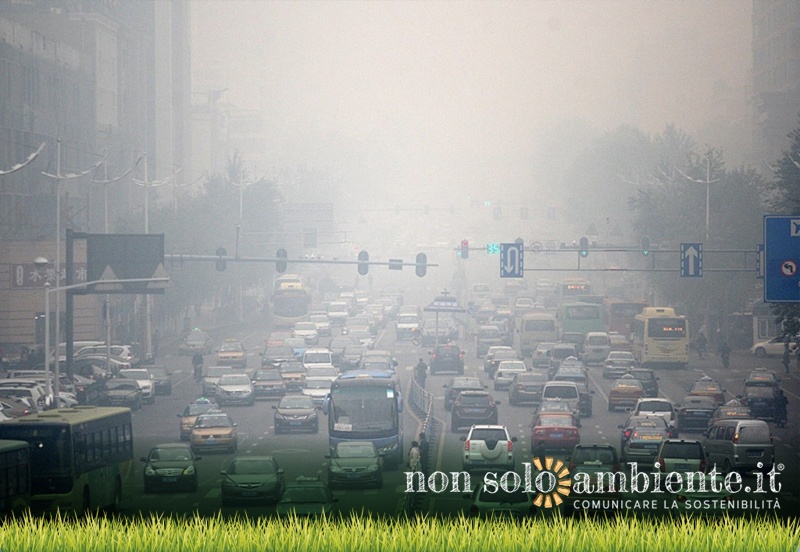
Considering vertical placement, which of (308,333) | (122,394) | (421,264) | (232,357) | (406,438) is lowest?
(406,438)

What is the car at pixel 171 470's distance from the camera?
35.2 m

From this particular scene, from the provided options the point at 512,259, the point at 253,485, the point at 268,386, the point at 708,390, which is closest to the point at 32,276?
the point at 268,386

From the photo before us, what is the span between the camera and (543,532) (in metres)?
23.6

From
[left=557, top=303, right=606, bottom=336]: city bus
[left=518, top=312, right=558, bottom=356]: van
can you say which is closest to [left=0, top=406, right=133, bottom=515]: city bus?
[left=518, top=312, right=558, bottom=356]: van

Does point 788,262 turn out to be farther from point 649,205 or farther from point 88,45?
point 88,45

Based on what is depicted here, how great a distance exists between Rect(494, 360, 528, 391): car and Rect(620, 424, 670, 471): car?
24.9 m

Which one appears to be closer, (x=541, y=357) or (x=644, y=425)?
(x=644, y=425)

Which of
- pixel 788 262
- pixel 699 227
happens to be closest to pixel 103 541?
pixel 788 262

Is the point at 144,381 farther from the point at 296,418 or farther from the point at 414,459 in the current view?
the point at 414,459

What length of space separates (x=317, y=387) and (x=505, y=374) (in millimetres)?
10359

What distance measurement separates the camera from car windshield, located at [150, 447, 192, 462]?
3534 centimetres

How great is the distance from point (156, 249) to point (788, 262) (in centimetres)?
3263

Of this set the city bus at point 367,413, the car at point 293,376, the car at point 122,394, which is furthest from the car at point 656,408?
the car at point 122,394

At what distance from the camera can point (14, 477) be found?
27516 millimetres
